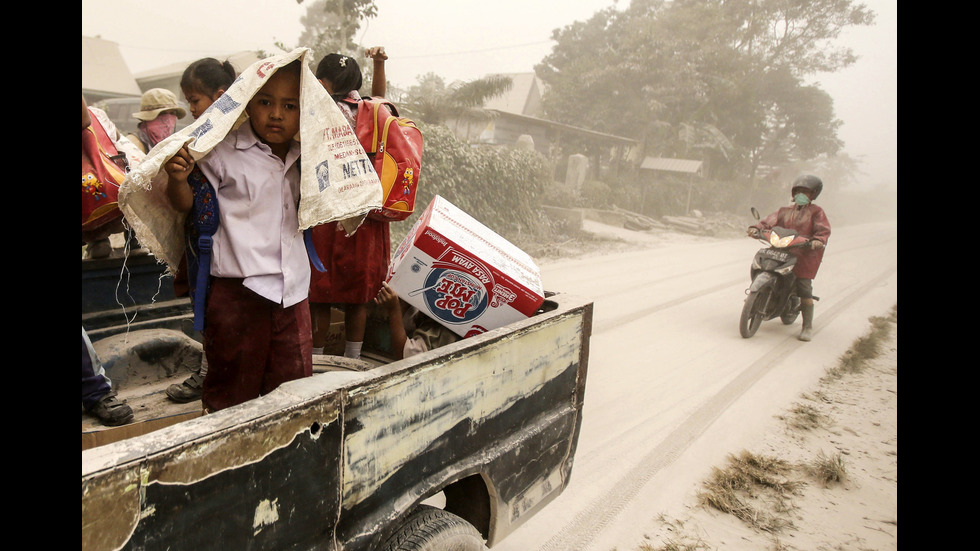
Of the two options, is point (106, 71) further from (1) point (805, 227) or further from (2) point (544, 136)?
Result: (1) point (805, 227)

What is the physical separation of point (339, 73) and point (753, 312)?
210 inches

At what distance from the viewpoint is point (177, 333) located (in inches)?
116

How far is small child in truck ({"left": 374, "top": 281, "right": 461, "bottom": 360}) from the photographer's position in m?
2.52

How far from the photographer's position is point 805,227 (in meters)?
6.33

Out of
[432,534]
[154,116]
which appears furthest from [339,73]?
[154,116]

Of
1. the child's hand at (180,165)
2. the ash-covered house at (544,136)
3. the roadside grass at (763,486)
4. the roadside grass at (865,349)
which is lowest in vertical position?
the roadside grass at (763,486)

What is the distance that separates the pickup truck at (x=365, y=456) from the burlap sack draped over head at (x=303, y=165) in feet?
1.68

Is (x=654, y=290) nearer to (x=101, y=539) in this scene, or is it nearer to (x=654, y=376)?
(x=654, y=376)

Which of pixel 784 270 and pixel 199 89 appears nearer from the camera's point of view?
pixel 199 89

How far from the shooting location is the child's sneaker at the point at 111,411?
2213 mm

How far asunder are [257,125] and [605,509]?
2428mm

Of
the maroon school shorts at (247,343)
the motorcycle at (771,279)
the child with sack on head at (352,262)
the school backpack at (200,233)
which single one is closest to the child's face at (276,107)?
the school backpack at (200,233)

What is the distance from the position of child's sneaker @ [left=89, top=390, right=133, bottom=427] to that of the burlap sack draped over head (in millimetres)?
778

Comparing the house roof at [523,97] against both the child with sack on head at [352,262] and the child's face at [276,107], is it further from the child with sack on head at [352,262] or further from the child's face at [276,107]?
the child's face at [276,107]
